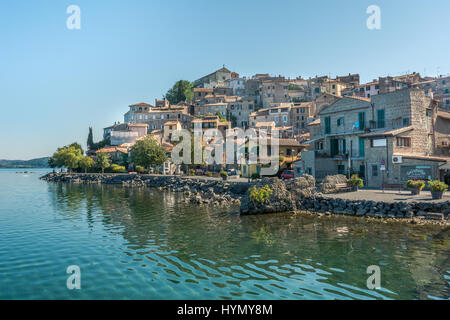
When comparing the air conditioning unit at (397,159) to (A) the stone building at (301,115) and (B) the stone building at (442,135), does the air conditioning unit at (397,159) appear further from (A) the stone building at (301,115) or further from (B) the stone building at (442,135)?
(A) the stone building at (301,115)

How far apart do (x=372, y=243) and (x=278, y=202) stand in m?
12.0

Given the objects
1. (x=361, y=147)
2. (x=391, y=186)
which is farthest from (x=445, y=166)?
(x=361, y=147)

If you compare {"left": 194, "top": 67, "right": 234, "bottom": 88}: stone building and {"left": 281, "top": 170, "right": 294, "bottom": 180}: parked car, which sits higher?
{"left": 194, "top": 67, "right": 234, "bottom": 88}: stone building

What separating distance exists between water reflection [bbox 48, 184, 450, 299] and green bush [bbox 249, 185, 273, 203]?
2.44 meters

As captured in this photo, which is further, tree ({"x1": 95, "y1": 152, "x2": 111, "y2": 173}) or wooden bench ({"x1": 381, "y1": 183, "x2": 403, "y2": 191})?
tree ({"x1": 95, "y1": 152, "x2": 111, "y2": 173})

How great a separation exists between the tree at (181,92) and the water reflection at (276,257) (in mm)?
112431

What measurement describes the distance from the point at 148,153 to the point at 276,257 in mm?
61005

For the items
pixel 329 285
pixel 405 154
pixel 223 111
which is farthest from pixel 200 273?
pixel 223 111

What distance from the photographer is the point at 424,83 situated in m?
90.0

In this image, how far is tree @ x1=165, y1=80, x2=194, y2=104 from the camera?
134 metres

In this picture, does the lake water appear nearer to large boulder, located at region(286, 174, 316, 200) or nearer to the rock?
the rock

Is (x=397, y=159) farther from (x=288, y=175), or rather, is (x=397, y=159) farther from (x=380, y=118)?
(x=288, y=175)

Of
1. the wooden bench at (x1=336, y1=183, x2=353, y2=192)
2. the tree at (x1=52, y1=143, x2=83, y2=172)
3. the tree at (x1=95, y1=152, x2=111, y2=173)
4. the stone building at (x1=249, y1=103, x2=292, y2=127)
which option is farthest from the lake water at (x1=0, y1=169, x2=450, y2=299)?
the tree at (x1=52, y1=143, x2=83, y2=172)
